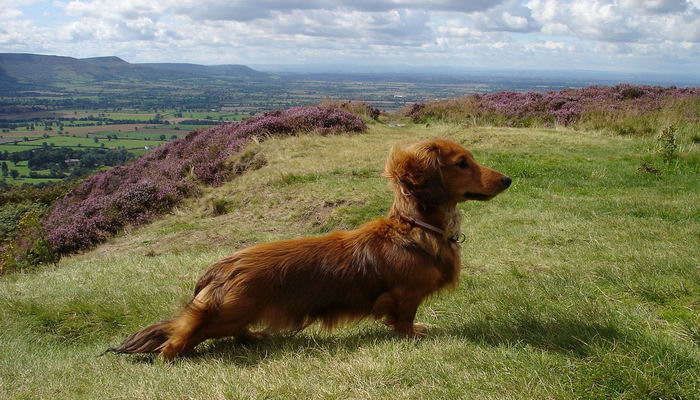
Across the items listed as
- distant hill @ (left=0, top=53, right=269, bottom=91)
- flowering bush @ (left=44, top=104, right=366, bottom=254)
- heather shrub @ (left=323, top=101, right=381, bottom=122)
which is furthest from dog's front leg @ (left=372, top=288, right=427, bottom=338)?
distant hill @ (left=0, top=53, right=269, bottom=91)

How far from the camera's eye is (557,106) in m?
24.1

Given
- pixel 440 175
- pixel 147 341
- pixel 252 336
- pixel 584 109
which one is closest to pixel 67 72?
pixel 584 109

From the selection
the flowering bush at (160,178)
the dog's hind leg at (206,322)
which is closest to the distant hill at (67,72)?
the flowering bush at (160,178)

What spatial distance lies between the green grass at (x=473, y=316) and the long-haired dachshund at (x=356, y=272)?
22 centimetres

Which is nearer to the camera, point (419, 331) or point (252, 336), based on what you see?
point (419, 331)

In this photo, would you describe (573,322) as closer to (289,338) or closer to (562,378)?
(562,378)

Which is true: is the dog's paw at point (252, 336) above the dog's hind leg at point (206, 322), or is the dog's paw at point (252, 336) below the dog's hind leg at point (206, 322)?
below

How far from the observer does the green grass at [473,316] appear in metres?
2.97

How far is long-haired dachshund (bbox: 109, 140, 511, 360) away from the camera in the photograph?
152 inches

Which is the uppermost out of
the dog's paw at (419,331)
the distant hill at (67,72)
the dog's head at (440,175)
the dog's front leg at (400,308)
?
the distant hill at (67,72)

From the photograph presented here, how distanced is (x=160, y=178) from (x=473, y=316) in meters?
14.7

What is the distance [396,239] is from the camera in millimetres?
3984

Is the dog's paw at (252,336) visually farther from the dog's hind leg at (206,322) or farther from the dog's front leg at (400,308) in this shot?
the dog's front leg at (400,308)

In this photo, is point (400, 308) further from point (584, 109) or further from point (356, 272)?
point (584, 109)
